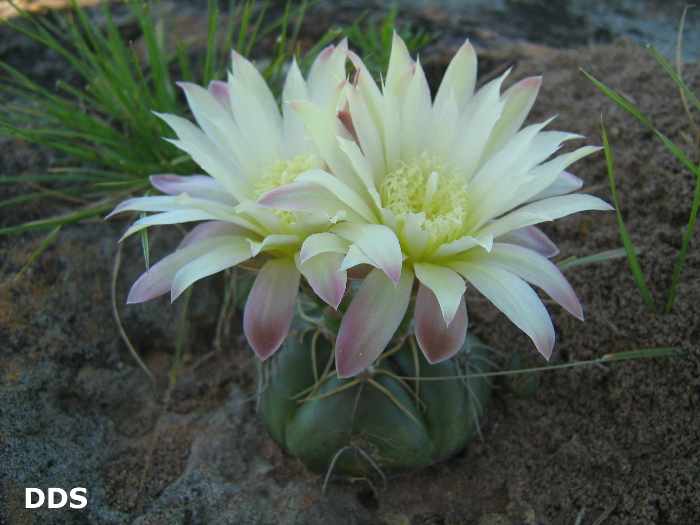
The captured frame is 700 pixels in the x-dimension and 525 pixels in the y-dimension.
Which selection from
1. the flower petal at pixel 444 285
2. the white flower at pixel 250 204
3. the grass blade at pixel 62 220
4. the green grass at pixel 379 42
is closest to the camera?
the flower petal at pixel 444 285

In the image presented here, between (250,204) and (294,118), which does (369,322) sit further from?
Answer: (294,118)

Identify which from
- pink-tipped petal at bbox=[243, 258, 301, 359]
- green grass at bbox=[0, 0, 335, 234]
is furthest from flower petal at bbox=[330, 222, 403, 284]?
green grass at bbox=[0, 0, 335, 234]

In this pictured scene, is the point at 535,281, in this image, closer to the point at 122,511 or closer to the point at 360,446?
the point at 360,446

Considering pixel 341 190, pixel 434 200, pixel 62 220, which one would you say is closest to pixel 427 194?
pixel 434 200

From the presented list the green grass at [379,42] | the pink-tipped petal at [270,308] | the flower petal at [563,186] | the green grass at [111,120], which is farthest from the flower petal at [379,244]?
the green grass at [379,42]

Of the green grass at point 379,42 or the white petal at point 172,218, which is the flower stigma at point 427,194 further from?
the green grass at point 379,42
